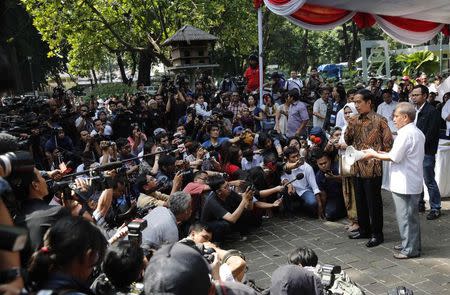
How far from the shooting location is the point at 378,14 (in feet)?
32.2

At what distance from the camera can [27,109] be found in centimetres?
1280

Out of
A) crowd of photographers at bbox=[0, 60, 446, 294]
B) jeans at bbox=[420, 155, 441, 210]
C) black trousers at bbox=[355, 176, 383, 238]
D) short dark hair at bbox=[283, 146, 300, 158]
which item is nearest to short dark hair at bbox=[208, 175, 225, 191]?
crowd of photographers at bbox=[0, 60, 446, 294]

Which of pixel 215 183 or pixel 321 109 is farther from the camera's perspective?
pixel 321 109

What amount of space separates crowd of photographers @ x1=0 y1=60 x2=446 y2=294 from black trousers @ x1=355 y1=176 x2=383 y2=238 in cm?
32

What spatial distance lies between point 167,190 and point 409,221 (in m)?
2.95

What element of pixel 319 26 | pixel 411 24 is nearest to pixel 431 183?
pixel 319 26

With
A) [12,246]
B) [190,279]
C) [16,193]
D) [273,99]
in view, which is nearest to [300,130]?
[273,99]

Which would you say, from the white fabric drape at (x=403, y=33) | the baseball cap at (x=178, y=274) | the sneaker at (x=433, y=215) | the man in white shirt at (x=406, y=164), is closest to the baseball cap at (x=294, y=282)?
the baseball cap at (x=178, y=274)

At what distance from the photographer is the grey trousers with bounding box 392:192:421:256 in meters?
4.92

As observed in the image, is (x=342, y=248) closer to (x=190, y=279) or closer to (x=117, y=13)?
(x=190, y=279)

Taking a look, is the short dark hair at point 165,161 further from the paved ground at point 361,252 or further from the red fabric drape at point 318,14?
the red fabric drape at point 318,14

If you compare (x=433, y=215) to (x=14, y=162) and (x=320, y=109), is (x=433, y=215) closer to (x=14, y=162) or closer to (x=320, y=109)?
(x=320, y=109)

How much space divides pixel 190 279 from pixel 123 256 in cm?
82

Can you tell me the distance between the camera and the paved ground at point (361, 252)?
4629 mm
